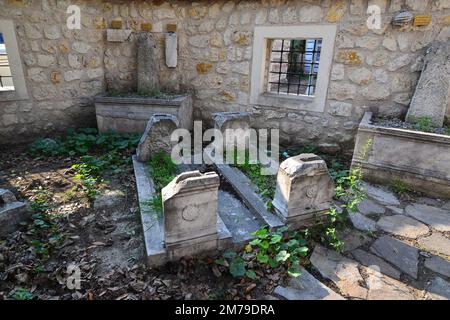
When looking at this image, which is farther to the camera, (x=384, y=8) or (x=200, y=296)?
(x=384, y=8)

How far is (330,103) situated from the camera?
4.36 meters

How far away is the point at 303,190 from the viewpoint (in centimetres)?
261

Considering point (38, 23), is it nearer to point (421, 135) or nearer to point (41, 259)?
point (41, 259)

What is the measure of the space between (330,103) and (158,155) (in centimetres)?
260

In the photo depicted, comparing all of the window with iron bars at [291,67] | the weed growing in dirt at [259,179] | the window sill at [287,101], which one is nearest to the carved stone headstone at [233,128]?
the weed growing in dirt at [259,179]

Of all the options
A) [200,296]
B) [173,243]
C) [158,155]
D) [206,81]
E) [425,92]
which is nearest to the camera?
[200,296]

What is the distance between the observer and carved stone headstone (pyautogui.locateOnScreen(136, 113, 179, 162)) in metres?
3.74

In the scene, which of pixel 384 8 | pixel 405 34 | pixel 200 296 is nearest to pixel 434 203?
pixel 405 34

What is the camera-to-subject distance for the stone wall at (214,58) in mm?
3896

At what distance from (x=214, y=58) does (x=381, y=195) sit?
3.29 m

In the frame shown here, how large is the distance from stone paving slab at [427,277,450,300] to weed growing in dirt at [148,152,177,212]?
7.91ft

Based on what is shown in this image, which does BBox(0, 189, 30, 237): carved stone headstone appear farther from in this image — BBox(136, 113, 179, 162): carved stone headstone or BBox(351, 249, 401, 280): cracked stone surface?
BBox(351, 249, 401, 280): cracked stone surface

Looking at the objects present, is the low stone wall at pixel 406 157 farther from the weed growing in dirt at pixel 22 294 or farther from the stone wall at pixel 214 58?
the weed growing in dirt at pixel 22 294

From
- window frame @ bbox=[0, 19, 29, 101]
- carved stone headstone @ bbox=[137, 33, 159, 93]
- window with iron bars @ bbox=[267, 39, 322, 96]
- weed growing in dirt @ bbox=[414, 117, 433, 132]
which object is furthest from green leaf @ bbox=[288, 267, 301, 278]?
window frame @ bbox=[0, 19, 29, 101]
